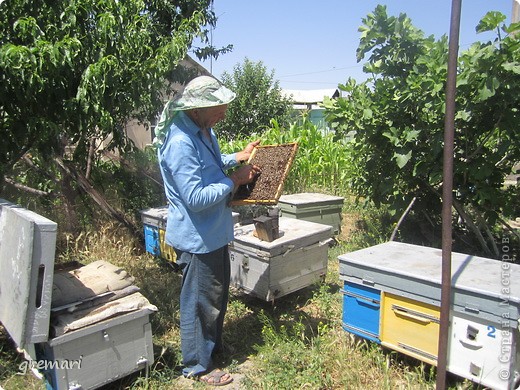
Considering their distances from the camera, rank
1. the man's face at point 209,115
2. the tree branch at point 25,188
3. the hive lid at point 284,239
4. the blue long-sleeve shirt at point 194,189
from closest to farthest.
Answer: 1. the blue long-sleeve shirt at point 194,189
2. the man's face at point 209,115
3. the hive lid at point 284,239
4. the tree branch at point 25,188

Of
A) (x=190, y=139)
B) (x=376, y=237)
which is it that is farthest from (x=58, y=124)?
(x=376, y=237)

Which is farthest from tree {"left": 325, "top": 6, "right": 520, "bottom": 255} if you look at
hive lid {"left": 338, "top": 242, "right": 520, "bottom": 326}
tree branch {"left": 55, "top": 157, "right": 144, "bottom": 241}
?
tree branch {"left": 55, "top": 157, "right": 144, "bottom": 241}

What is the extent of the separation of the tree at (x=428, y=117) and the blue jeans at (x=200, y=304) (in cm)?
183

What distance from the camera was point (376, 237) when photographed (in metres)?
4.80

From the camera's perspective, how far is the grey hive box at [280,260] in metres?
3.15

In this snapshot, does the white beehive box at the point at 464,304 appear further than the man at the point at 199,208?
No

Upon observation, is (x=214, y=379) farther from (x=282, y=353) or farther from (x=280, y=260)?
(x=280, y=260)

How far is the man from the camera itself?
7.41 ft

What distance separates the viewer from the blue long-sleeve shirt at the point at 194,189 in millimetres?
2236

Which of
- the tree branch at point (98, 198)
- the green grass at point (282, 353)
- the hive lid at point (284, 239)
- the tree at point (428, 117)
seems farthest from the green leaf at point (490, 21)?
the tree branch at point (98, 198)

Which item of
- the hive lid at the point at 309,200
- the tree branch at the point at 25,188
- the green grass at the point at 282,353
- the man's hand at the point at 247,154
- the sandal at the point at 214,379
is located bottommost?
the sandal at the point at 214,379

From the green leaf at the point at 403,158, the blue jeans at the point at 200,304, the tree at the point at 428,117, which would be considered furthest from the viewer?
the green leaf at the point at 403,158

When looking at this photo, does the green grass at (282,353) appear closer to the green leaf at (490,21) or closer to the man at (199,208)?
the man at (199,208)

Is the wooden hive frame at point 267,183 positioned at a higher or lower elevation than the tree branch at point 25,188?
higher
